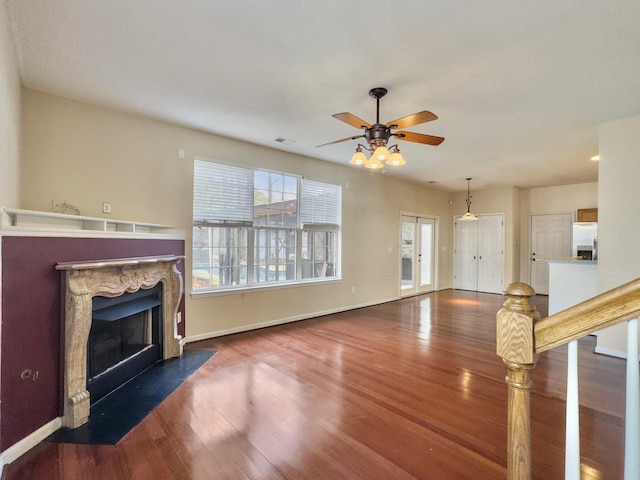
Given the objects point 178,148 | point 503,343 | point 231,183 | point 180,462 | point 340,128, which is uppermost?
point 340,128

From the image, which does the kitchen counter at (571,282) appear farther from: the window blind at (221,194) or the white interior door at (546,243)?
the window blind at (221,194)

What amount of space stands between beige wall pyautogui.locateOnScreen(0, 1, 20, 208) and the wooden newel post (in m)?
2.90

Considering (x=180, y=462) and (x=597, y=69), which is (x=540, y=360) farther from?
(x=180, y=462)

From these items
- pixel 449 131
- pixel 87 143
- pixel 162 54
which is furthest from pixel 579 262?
pixel 87 143

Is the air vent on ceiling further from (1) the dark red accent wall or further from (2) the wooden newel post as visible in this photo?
(2) the wooden newel post

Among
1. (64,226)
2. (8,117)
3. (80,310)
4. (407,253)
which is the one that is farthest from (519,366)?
(407,253)

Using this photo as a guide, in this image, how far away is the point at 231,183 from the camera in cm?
427

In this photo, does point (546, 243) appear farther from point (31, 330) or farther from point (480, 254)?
point (31, 330)

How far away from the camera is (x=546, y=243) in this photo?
750cm

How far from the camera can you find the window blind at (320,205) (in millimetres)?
5129

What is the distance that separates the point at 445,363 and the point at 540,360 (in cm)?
113

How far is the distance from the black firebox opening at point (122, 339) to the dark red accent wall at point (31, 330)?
0.29 meters

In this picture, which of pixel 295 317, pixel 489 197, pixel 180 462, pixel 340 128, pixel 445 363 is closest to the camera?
pixel 180 462

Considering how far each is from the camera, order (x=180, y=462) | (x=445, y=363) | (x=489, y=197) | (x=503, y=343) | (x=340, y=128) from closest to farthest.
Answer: (x=503, y=343)
(x=180, y=462)
(x=445, y=363)
(x=340, y=128)
(x=489, y=197)
